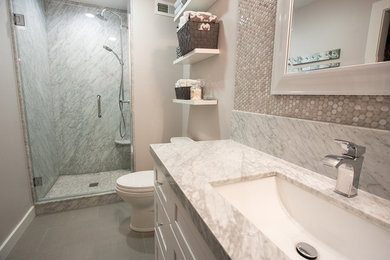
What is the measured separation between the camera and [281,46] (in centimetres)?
86

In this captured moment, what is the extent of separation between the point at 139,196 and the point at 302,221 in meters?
1.29

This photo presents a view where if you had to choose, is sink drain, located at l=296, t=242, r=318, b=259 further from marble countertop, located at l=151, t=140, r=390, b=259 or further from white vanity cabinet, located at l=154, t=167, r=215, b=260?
white vanity cabinet, located at l=154, t=167, r=215, b=260

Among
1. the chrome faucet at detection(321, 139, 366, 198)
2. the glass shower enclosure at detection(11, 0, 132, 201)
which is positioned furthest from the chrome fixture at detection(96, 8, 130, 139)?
the chrome faucet at detection(321, 139, 366, 198)

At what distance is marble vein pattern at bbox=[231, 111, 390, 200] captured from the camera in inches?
22.0

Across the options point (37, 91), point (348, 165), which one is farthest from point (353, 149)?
point (37, 91)

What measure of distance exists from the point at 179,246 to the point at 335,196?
52 cm

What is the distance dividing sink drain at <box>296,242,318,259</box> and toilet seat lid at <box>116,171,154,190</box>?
4.20 ft

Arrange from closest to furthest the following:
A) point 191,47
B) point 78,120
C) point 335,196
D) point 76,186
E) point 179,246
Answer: point 335,196 < point 179,246 < point 191,47 < point 76,186 < point 78,120

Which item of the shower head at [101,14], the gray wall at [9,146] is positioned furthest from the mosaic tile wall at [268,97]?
the shower head at [101,14]

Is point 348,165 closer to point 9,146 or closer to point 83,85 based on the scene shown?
point 9,146

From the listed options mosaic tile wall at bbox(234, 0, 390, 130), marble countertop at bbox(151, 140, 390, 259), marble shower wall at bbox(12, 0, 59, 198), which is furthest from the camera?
marble shower wall at bbox(12, 0, 59, 198)

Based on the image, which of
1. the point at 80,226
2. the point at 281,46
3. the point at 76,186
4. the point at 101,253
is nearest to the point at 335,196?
the point at 281,46

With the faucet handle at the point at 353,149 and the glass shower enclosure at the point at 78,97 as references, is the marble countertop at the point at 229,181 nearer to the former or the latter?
the faucet handle at the point at 353,149

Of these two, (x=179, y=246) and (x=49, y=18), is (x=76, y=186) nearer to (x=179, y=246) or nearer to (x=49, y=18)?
(x=49, y=18)
